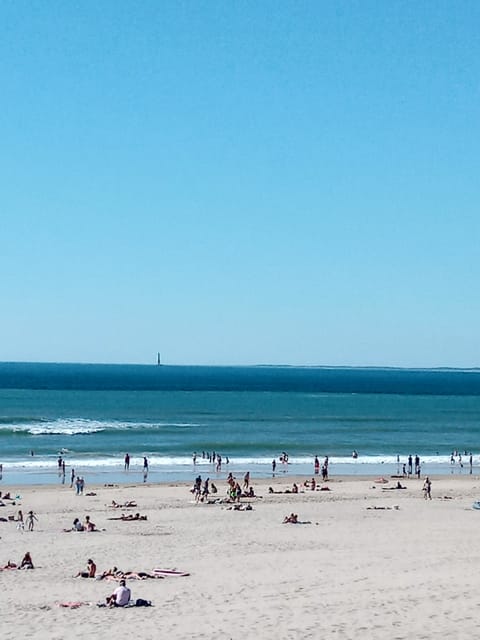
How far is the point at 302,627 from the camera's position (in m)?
15.2

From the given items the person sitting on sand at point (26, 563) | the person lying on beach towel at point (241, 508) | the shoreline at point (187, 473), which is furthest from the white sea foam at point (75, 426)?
the person sitting on sand at point (26, 563)

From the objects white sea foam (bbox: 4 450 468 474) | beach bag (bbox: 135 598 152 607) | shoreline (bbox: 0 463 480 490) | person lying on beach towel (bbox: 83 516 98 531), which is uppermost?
beach bag (bbox: 135 598 152 607)

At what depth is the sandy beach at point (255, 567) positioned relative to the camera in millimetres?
15516

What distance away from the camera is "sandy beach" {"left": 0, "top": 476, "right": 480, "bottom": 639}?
15.5 m

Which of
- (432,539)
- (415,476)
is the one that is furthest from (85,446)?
(432,539)

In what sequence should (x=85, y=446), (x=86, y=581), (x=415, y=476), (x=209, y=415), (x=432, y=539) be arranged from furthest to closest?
(x=209, y=415), (x=85, y=446), (x=415, y=476), (x=432, y=539), (x=86, y=581)

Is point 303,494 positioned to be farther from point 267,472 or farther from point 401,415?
point 401,415

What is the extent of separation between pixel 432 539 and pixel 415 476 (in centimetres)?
2098

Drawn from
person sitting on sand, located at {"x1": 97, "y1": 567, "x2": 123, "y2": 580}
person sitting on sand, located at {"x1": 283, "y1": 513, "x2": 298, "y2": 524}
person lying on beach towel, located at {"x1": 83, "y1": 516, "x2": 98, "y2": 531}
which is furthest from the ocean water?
person sitting on sand, located at {"x1": 97, "y1": 567, "x2": 123, "y2": 580}

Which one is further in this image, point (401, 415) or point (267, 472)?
point (401, 415)

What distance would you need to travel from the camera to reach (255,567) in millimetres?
20797

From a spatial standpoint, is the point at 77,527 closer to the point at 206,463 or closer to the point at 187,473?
the point at 187,473

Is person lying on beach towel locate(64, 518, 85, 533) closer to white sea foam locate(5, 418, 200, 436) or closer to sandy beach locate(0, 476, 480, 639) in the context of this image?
sandy beach locate(0, 476, 480, 639)

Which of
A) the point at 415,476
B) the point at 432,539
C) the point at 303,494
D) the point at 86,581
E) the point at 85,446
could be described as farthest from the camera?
the point at 85,446
